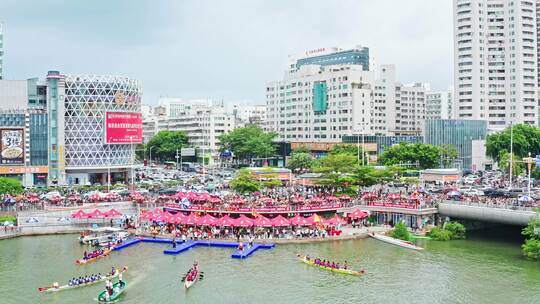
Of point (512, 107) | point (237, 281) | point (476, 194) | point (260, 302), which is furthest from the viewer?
point (512, 107)

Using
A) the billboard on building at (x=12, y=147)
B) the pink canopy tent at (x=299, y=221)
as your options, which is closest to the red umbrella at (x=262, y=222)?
the pink canopy tent at (x=299, y=221)

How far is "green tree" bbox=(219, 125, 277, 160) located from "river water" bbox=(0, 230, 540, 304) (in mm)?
95124

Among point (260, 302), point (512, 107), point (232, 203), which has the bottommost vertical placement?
point (260, 302)

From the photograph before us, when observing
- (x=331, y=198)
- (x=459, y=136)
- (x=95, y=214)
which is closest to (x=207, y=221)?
(x=95, y=214)

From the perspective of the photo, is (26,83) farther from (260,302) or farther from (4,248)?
(260,302)

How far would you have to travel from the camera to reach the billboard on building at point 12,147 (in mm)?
104250

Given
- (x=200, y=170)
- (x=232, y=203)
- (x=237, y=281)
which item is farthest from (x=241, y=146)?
(x=237, y=281)

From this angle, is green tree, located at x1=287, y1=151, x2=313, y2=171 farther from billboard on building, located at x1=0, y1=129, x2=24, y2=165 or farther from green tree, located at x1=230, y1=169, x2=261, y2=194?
billboard on building, located at x1=0, y1=129, x2=24, y2=165

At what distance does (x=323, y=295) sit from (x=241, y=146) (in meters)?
121

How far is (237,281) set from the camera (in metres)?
53.7

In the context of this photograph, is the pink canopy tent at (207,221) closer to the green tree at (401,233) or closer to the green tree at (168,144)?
the green tree at (401,233)

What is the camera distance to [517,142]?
126750 mm

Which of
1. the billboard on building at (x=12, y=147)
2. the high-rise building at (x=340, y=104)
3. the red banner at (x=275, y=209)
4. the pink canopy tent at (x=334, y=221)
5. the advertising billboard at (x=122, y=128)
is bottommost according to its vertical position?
the pink canopy tent at (x=334, y=221)

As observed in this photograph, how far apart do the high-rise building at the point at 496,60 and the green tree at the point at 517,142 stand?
2644 centimetres
